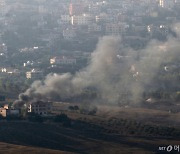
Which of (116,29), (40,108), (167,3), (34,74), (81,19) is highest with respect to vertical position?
(167,3)

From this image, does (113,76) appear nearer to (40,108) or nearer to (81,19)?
(40,108)

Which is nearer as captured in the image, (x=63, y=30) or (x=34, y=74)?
(x=34, y=74)

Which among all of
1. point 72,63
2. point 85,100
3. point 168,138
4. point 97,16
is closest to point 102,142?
point 168,138

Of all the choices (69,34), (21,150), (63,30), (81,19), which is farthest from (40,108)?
Result: (81,19)

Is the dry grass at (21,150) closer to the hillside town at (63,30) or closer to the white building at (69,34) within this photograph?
the hillside town at (63,30)

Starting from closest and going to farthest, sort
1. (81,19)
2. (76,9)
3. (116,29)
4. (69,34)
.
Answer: (69,34) < (116,29) < (81,19) < (76,9)

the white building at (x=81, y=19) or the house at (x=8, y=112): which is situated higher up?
the white building at (x=81, y=19)

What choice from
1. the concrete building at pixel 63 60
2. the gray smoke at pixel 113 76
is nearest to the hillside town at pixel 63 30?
the concrete building at pixel 63 60
